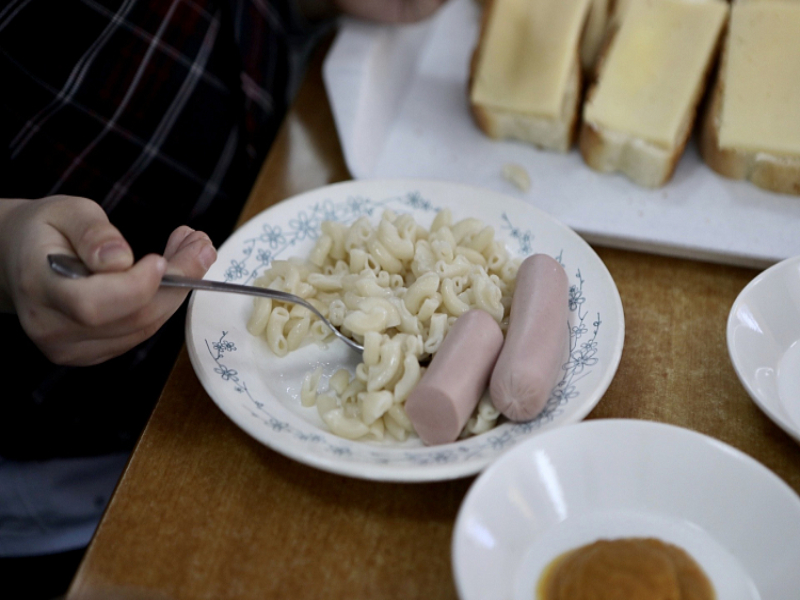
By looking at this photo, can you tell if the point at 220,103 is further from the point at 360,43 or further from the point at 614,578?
the point at 614,578

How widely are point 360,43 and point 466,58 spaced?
47 centimetres

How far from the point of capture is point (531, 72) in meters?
1.80

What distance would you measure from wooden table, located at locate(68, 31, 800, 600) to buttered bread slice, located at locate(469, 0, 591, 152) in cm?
67

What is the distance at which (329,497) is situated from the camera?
1.07 metres

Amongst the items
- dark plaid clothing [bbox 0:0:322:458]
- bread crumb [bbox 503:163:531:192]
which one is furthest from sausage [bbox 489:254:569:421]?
dark plaid clothing [bbox 0:0:322:458]

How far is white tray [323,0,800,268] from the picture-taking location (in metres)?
1.50

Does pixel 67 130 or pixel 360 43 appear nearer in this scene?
pixel 67 130

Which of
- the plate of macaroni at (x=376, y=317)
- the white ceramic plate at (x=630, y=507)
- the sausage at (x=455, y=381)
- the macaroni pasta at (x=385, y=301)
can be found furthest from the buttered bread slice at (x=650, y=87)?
the white ceramic plate at (x=630, y=507)

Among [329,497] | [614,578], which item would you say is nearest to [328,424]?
[329,497]

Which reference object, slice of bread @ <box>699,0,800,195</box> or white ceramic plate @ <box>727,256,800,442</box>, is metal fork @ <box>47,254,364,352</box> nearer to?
white ceramic plate @ <box>727,256,800,442</box>

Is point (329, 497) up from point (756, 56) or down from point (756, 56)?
down

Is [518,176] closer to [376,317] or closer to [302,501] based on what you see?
[376,317]

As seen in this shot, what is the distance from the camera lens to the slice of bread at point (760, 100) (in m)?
1.58

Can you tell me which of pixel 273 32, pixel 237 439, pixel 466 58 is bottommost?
pixel 237 439
